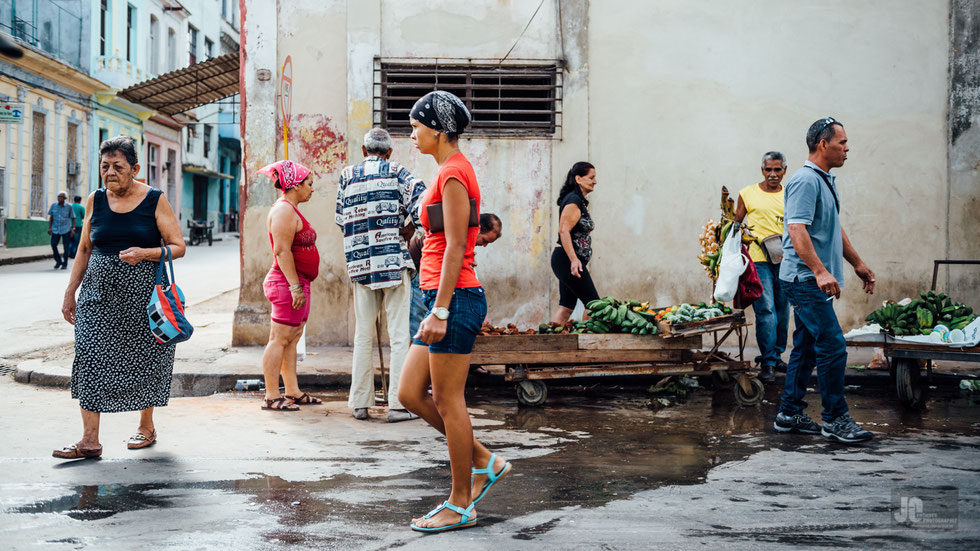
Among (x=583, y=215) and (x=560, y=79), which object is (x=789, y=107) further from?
(x=583, y=215)

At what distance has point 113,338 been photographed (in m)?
5.52

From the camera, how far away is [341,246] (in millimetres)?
9961

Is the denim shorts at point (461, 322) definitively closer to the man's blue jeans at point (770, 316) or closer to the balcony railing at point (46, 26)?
the man's blue jeans at point (770, 316)

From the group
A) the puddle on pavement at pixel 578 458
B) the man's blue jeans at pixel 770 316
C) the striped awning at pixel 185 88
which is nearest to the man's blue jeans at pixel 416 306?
the puddle on pavement at pixel 578 458

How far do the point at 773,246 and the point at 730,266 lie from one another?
118 centimetres

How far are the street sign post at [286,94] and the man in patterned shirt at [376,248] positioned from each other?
95.2 inches

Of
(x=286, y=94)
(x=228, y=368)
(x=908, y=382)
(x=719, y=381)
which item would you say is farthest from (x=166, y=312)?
(x=908, y=382)

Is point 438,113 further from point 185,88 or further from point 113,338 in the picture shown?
point 185,88

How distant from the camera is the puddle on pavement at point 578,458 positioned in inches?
172

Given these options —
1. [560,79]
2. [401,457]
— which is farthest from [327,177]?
[401,457]

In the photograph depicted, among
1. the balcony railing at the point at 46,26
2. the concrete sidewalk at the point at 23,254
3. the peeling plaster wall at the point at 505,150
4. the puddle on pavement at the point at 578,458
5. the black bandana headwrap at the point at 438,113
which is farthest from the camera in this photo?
the balcony railing at the point at 46,26

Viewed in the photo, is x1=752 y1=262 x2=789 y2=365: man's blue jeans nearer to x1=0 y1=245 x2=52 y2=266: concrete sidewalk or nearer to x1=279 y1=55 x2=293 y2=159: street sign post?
x1=279 y1=55 x2=293 y2=159: street sign post

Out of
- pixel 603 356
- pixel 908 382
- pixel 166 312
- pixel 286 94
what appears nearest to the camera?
pixel 166 312

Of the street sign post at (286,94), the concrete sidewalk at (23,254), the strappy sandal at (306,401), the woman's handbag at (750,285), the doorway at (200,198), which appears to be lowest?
the strappy sandal at (306,401)
